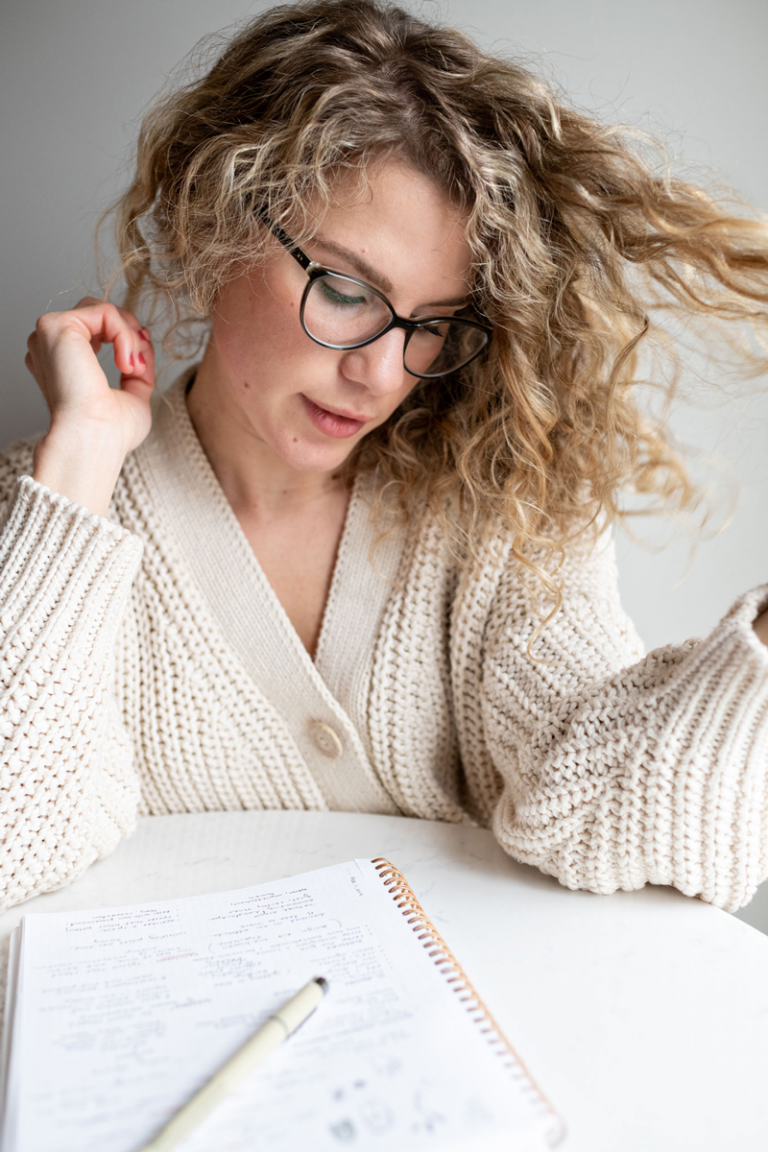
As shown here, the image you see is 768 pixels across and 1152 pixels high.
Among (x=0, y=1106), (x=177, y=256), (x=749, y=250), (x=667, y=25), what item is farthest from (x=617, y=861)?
(x=667, y=25)

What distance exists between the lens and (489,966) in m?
0.73

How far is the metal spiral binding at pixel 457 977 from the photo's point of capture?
0.56 metres

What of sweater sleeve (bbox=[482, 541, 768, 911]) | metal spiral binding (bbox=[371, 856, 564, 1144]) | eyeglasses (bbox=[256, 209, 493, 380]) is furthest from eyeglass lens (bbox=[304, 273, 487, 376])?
metal spiral binding (bbox=[371, 856, 564, 1144])

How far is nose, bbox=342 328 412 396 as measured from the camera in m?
0.95

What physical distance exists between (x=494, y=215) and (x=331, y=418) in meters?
0.28

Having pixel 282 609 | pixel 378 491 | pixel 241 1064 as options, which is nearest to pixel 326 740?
pixel 282 609

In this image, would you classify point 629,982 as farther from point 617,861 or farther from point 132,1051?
point 132,1051

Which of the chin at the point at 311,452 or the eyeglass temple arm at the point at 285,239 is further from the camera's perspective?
the chin at the point at 311,452

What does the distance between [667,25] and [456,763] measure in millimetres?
1050

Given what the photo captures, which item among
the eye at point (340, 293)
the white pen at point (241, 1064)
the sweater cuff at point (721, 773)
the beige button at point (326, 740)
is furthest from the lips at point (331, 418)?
the white pen at point (241, 1064)

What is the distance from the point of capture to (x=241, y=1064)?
558 millimetres

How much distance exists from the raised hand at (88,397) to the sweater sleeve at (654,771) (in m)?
0.54

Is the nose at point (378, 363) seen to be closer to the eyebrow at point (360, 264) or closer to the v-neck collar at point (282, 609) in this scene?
the eyebrow at point (360, 264)

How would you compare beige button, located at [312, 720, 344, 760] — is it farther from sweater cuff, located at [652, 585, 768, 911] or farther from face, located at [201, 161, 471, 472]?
sweater cuff, located at [652, 585, 768, 911]
